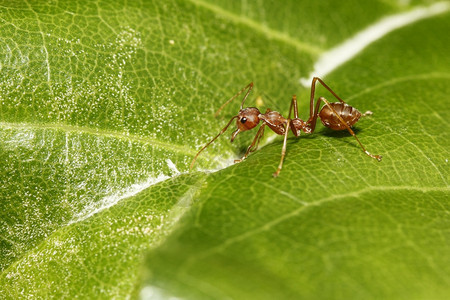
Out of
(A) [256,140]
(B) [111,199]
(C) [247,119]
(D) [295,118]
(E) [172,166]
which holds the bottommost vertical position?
(B) [111,199]

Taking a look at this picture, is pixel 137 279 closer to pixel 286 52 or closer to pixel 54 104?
pixel 54 104

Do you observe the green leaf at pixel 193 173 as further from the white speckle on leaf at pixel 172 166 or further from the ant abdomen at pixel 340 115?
the ant abdomen at pixel 340 115

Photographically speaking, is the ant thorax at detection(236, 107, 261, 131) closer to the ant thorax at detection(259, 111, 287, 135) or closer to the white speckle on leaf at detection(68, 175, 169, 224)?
the ant thorax at detection(259, 111, 287, 135)

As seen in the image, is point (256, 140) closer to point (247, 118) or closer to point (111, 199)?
point (247, 118)

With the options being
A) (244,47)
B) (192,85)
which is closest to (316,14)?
(244,47)

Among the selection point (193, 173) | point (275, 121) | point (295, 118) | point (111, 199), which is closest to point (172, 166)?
point (193, 173)

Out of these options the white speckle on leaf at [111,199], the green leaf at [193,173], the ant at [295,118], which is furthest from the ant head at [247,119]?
the white speckle on leaf at [111,199]
